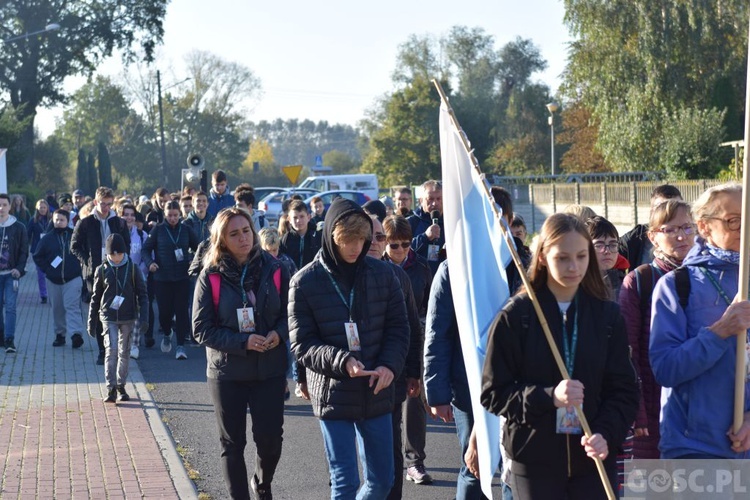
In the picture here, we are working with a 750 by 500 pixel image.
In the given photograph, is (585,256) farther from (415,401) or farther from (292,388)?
(292,388)

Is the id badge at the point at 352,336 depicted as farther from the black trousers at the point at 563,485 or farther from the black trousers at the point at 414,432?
the black trousers at the point at 414,432

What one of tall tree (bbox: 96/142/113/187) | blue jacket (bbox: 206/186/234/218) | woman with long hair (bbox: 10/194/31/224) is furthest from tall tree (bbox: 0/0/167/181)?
blue jacket (bbox: 206/186/234/218)

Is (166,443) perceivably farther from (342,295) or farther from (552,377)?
(552,377)

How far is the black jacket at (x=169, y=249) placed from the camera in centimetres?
1311

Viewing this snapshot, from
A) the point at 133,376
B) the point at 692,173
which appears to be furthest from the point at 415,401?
the point at 692,173

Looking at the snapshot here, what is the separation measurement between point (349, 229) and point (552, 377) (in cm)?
168

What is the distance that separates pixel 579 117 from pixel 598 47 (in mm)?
24947

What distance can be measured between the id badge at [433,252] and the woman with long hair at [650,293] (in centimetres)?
395

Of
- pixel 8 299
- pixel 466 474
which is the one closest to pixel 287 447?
pixel 466 474

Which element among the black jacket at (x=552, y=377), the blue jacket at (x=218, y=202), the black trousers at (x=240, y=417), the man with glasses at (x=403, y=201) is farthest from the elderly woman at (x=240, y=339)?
the blue jacket at (x=218, y=202)

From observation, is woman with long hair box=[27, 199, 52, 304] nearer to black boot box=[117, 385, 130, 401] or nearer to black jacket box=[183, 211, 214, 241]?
black jacket box=[183, 211, 214, 241]

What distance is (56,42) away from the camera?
164ft

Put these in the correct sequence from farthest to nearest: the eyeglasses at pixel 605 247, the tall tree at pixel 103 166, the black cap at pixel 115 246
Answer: the tall tree at pixel 103 166 < the black cap at pixel 115 246 < the eyeglasses at pixel 605 247

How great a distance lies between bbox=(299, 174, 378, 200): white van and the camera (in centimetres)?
4847
